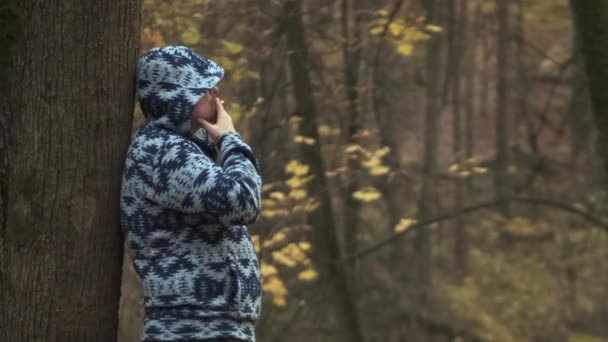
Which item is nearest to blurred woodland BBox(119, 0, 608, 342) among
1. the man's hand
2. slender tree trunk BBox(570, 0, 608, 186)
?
slender tree trunk BBox(570, 0, 608, 186)

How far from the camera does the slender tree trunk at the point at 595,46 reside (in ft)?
17.2

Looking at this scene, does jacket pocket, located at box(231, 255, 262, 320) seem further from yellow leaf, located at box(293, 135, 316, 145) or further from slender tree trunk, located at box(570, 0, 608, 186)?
yellow leaf, located at box(293, 135, 316, 145)

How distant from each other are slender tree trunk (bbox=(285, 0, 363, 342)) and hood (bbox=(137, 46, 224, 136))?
475 cm

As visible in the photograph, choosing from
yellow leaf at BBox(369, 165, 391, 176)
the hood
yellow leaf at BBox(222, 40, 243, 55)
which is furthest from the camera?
yellow leaf at BBox(369, 165, 391, 176)

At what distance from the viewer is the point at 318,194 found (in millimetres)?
8945

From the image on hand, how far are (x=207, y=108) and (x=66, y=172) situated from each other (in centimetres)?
53

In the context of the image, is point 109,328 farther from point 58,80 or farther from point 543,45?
point 543,45

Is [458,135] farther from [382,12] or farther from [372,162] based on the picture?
Result: [382,12]

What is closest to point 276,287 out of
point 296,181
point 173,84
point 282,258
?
point 282,258

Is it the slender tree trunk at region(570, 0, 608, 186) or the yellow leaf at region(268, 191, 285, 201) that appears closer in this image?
the slender tree trunk at region(570, 0, 608, 186)

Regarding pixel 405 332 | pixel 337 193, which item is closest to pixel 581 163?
pixel 405 332

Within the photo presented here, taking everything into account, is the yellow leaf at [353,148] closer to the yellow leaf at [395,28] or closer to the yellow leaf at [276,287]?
the yellow leaf at [395,28]

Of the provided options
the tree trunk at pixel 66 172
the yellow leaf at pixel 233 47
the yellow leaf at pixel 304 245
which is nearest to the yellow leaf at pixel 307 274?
the yellow leaf at pixel 304 245

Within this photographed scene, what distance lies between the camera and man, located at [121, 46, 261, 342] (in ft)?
10.1
